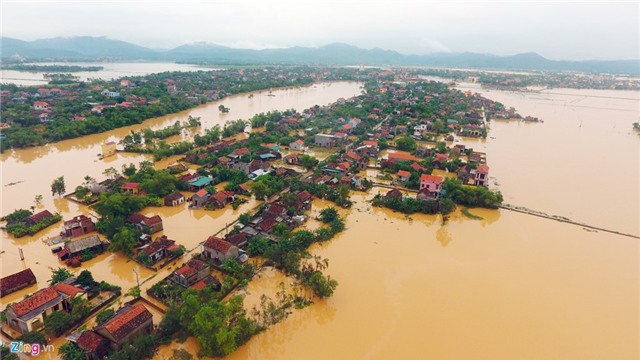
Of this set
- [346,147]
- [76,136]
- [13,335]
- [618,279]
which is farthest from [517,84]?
[13,335]

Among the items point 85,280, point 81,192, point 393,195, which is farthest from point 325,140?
point 85,280

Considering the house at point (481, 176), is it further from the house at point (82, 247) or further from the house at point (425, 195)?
the house at point (82, 247)

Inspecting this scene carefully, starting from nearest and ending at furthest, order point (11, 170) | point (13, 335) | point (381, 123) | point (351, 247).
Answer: point (13, 335) → point (351, 247) → point (11, 170) → point (381, 123)

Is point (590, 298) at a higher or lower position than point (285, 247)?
lower

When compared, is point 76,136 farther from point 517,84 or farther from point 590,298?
point 517,84

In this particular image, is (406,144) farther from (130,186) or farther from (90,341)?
(90,341)
